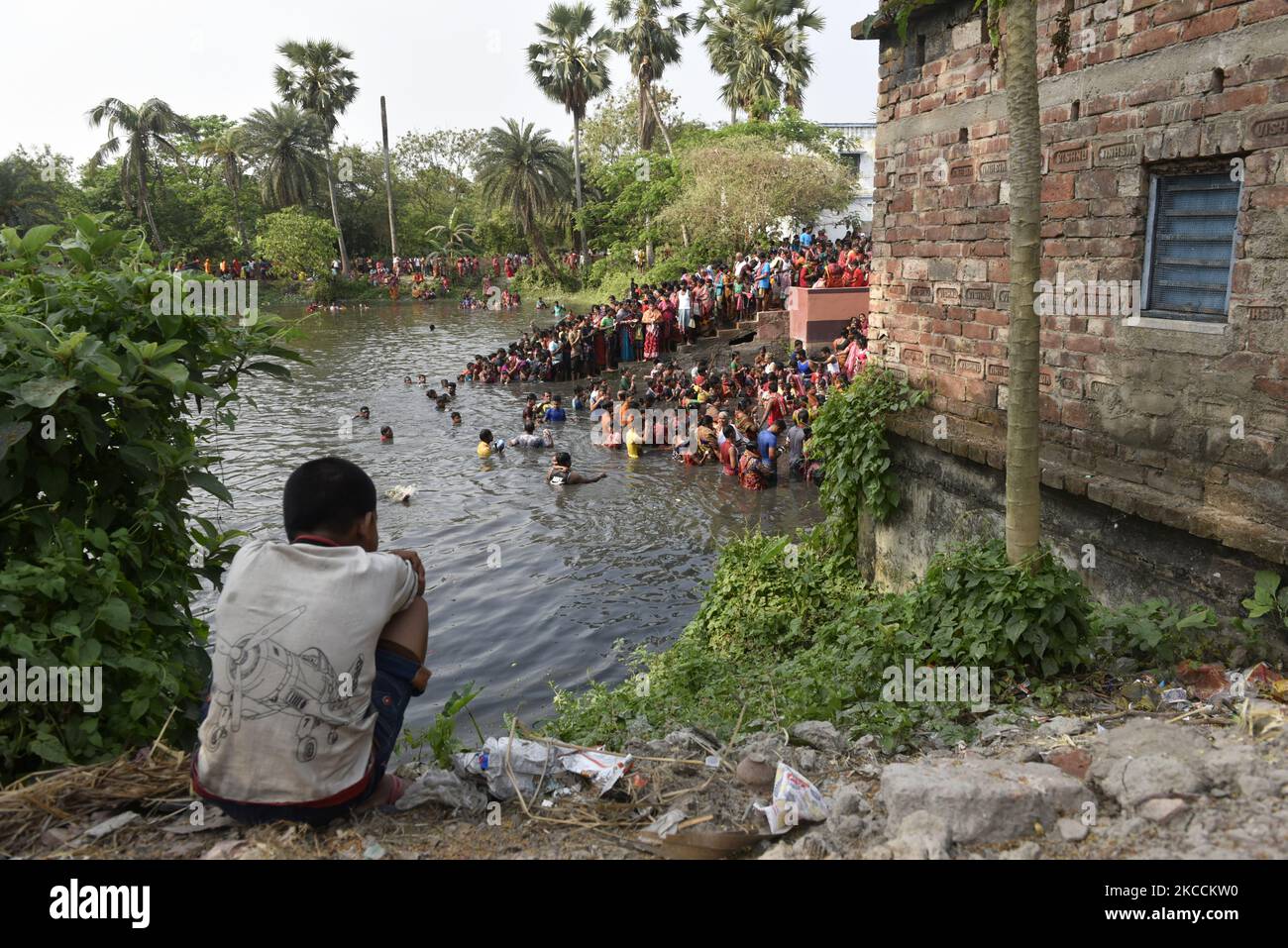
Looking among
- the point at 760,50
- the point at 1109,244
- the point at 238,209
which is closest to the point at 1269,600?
the point at 1109,244

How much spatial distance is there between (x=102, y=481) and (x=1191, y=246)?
6.32m

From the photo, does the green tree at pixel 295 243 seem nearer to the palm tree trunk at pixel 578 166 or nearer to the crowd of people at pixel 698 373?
the palm tree trunk at pixel 578 166

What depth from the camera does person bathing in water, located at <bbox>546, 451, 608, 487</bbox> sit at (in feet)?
52.4

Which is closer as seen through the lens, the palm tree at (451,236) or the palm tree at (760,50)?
the palm tree at (760,50)

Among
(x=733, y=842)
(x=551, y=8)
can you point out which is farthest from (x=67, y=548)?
(x=551, y=8)

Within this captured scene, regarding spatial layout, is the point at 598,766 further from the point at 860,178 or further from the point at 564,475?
the point at 860,178

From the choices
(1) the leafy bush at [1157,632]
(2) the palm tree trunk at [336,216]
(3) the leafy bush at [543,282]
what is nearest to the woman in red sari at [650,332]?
(1) the leafy bush at [1157,632]

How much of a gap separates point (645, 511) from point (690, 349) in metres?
13.1

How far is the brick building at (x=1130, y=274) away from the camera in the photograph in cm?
544

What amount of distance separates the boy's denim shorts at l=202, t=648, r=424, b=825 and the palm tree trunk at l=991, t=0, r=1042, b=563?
3527 millimetres

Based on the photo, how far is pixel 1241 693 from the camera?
4.83 m

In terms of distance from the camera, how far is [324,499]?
11.4 feet

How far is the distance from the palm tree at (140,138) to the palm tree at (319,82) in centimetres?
631

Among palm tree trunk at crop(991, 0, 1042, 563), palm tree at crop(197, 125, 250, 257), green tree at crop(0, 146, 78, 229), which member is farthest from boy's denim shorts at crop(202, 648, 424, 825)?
palm tree at crop(197, 125, 250, 257)
